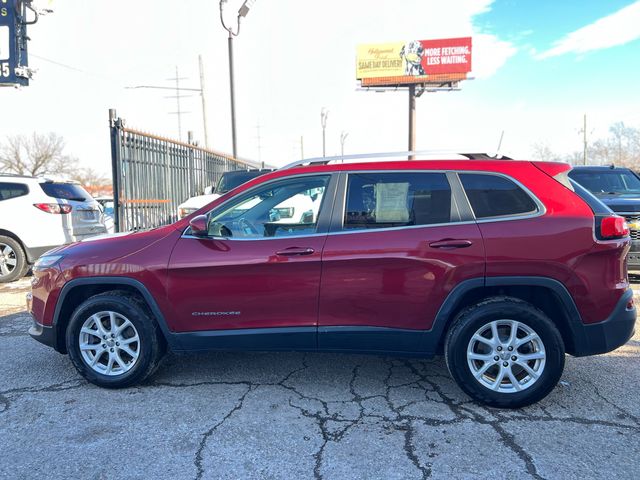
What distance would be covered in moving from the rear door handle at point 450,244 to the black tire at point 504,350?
448 millimetres

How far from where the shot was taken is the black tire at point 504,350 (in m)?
3.06

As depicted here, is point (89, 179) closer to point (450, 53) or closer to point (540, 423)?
point (450, 53)

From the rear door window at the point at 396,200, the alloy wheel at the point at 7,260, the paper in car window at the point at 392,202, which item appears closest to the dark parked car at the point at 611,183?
the rear door window at the point at 396,200

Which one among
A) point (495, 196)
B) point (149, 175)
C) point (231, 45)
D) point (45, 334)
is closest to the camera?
point (495, 196)

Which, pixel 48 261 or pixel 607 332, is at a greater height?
pixel 48 261

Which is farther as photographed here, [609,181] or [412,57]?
[412,57]

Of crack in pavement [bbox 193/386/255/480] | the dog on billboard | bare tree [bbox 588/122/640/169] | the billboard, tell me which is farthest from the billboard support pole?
crack in pavement [bbox 193/386/255/480]

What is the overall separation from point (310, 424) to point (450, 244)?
1.54m

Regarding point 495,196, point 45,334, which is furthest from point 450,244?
point 45,334

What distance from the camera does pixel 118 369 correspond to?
11.7 ft

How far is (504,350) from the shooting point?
314cm

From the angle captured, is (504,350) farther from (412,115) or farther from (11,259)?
(412,115)

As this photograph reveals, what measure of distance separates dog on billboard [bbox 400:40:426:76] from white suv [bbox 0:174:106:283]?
4072cm

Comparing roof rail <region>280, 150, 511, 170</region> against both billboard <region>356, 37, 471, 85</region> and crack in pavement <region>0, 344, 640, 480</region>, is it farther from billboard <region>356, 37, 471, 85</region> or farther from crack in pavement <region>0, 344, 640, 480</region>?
billboard <region>356, 37, 471, 85</region>
